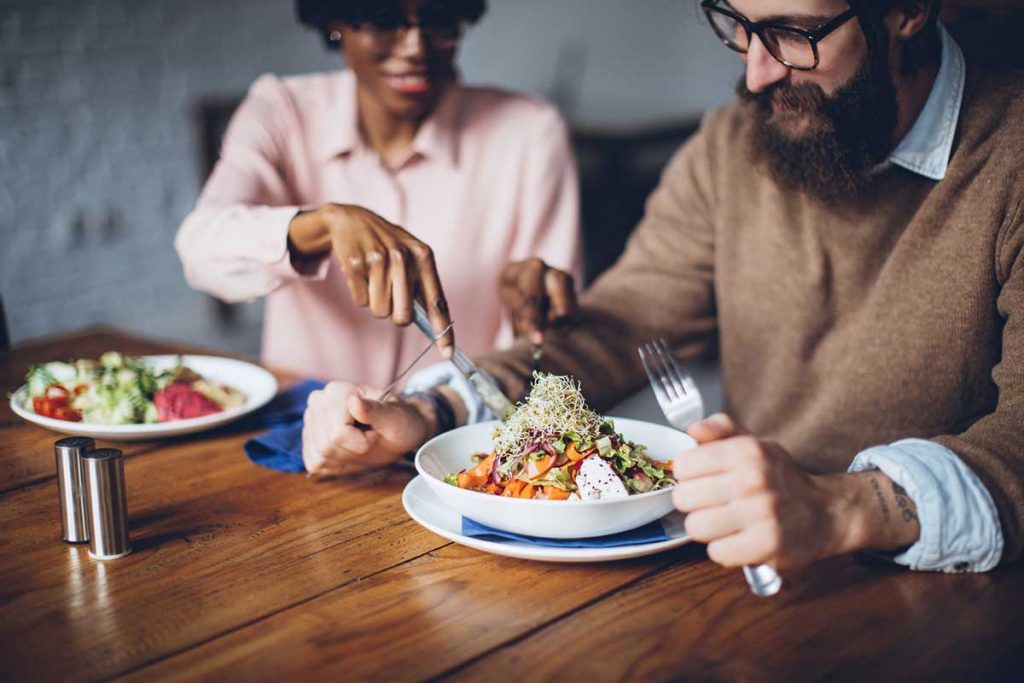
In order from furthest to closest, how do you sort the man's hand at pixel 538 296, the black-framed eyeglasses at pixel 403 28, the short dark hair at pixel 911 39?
the black-framed eyeglasses at pixel 403 28 → the man's hand at pixel 538 296 → the short dark hair at pixel 911 39

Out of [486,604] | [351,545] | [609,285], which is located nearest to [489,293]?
[609,285]

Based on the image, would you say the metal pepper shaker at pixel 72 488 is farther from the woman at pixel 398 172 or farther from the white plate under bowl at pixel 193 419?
the woman at pixel 398 172

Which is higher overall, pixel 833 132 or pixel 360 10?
pixel 360 10

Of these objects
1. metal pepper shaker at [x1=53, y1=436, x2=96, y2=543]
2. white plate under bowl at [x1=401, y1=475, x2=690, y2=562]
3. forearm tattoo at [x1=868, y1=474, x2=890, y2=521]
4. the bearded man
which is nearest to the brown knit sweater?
the bearded man

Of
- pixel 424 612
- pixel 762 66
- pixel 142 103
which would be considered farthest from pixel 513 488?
pixel 142 103

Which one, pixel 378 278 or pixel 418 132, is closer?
pixel 378 278

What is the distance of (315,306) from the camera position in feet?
7.08

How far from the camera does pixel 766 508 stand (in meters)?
0.94

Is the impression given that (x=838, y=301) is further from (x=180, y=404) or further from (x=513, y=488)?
(x=180, y=404)

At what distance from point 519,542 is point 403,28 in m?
1.18

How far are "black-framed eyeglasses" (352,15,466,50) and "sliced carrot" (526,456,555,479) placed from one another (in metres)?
1.08

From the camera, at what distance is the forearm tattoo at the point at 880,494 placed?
1.00m

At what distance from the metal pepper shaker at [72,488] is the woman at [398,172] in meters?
0.84

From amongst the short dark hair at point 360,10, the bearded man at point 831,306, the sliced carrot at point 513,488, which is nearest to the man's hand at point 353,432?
the bearded man at point 831,306
